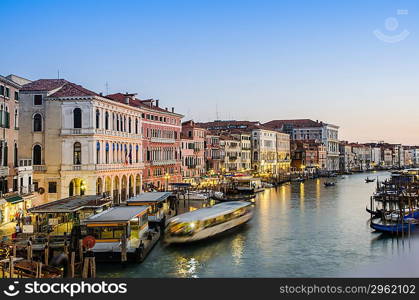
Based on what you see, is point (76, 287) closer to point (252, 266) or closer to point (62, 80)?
point (252, 266)

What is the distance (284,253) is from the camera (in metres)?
14.5

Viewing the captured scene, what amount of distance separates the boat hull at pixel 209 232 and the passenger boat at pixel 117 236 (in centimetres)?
134

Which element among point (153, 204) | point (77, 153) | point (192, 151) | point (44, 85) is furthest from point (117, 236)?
point (192, 151)

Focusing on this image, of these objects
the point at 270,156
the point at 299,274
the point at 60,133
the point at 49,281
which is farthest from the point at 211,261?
the point at 270,156

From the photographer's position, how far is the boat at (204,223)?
15.4 m

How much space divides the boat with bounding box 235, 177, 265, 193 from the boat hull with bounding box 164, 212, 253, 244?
13537mm

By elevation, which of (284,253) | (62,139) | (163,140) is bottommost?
(284,253)

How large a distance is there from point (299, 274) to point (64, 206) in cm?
701

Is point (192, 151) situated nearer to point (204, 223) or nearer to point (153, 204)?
point (153, 204)

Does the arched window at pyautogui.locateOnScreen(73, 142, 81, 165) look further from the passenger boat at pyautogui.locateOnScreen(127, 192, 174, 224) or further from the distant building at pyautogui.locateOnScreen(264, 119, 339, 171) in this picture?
the distant building at pyautogui.locateOnScreen(264, 119, 339, 171)

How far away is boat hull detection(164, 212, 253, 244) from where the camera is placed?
50.4ft

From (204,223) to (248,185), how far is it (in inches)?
790

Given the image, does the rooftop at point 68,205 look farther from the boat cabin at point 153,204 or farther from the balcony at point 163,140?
Result: the balcony at point 163,140

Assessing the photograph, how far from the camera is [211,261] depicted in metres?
13.6
